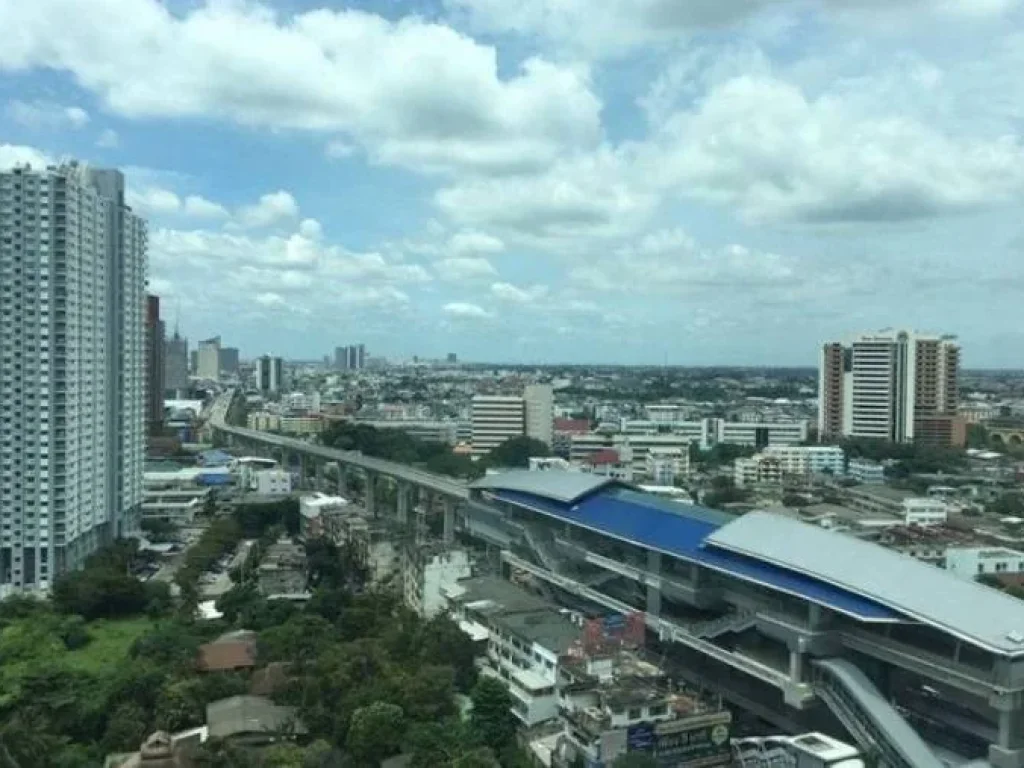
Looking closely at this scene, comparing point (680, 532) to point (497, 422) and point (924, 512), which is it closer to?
point (924, 512)

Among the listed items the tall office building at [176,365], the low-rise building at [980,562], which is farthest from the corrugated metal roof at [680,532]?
the tall office building at [176,365]

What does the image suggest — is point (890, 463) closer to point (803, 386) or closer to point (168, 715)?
point (168, 715)

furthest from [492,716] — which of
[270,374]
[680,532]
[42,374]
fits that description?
[270,374]

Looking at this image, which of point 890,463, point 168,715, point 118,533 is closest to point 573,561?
point 168,715

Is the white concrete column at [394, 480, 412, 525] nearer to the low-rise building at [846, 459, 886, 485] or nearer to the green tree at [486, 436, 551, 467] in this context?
the green tree at [486, 436, 551, 467]

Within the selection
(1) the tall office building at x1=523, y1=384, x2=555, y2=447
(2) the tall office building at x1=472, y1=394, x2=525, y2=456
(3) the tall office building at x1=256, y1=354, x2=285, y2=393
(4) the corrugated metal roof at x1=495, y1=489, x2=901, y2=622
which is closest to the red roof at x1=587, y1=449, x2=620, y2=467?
(2) the tall office building at x1=472, y1=394, x2=525, y2=456

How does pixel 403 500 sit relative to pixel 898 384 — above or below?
below

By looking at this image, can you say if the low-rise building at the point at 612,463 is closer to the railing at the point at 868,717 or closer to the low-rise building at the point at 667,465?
the low-rise building at the point at 667,465
